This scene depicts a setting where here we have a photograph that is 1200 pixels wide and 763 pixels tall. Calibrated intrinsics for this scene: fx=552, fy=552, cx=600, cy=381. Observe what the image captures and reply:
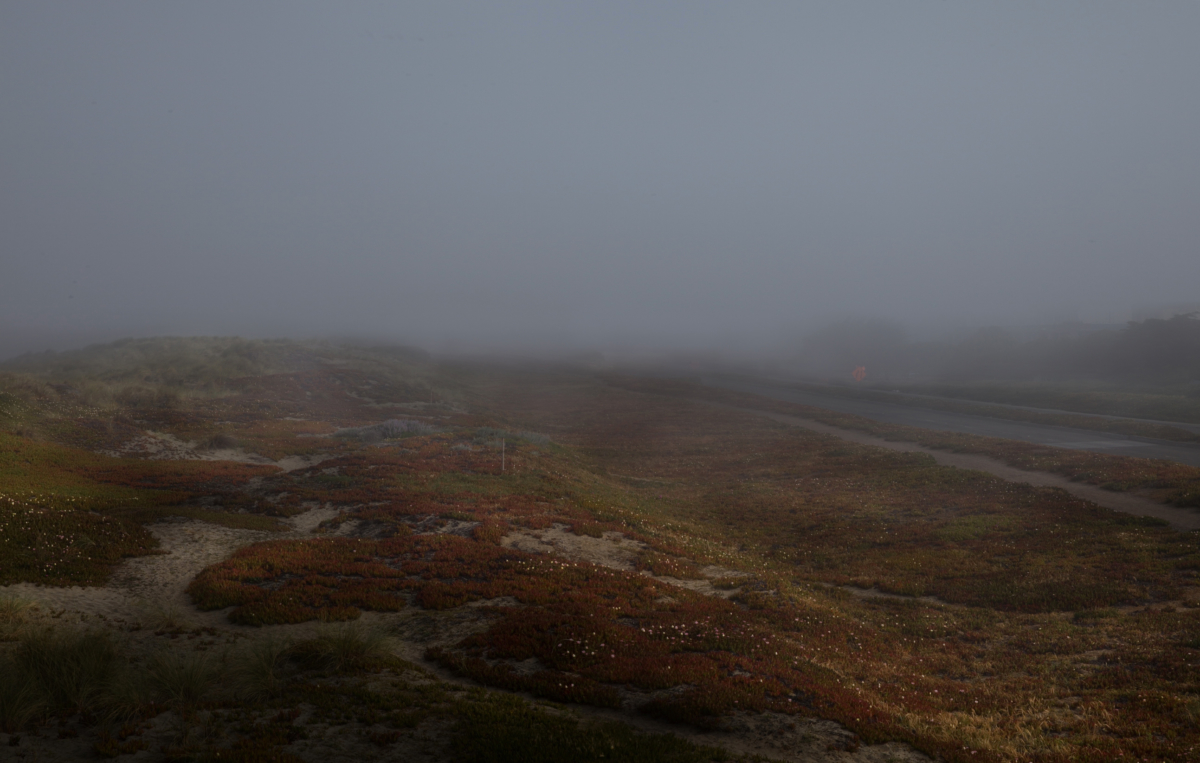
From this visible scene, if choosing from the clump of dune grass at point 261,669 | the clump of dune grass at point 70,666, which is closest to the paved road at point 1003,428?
the clump of dune grass at point 261,669

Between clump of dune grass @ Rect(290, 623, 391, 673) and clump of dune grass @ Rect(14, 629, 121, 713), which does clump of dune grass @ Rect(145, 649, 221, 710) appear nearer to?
clump of dune grass @ Rect(14, 629, 121, 713)

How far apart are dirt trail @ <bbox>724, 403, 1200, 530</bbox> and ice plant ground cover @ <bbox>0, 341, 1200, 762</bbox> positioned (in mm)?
1057

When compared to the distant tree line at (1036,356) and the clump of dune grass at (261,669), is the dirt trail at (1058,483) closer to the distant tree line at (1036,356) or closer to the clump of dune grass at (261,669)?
the clump of dune grass at (261,669)

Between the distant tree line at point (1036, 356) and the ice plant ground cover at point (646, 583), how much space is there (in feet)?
261

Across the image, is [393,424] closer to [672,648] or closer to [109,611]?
[109,611]

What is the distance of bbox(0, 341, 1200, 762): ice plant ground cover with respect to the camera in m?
8.48

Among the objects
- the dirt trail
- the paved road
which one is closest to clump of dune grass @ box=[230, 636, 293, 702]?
the dirt trail

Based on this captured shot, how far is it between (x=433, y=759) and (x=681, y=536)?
693 inches

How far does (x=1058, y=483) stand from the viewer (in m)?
29.4

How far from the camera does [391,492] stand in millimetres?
24984

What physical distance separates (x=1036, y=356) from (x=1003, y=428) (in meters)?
80.5

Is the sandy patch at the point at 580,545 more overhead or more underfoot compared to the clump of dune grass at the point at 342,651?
more underfoot

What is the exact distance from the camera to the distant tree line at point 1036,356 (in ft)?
291

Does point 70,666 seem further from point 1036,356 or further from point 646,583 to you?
point 1036,356
